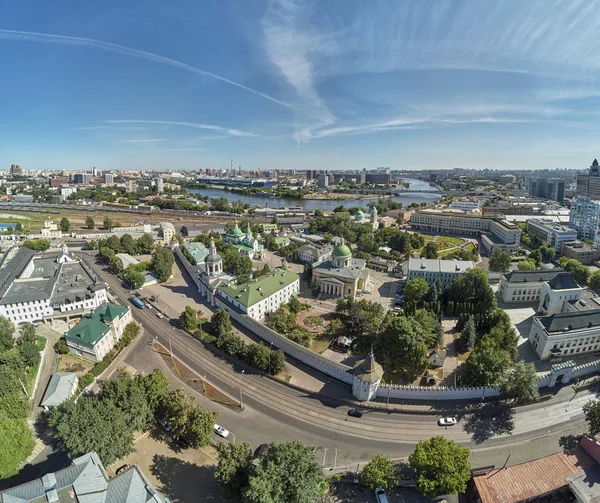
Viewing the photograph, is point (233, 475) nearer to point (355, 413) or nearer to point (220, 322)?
point (355, 413)

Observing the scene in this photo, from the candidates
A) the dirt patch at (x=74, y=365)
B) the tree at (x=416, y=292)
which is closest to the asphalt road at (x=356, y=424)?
the dirt patch at (x=74, y=365)

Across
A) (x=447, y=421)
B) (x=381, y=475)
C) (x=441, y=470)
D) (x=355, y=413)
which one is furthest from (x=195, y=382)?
(x=447, y=421)

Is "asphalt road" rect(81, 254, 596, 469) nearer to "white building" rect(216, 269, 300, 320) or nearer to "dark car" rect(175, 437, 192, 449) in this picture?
"dark car" rect(175, 437, 192, 449)

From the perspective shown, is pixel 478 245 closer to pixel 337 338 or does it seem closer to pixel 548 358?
pixel 548 358

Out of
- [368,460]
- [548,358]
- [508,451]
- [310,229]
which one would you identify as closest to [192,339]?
[368,460]

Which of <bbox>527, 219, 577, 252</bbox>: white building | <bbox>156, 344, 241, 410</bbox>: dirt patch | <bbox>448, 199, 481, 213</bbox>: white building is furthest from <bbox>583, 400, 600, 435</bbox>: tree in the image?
<bbox>448, 199, 481, 213</bbox>: white building

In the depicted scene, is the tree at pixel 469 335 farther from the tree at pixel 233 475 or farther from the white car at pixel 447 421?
the tree at pixel 233 475

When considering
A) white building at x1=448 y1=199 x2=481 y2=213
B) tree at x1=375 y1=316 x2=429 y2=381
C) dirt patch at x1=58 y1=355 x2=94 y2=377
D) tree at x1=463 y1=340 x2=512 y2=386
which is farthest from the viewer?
white building at x1=448 y1=199 x2=481 y2=213

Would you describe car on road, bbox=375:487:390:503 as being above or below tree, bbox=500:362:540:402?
below
